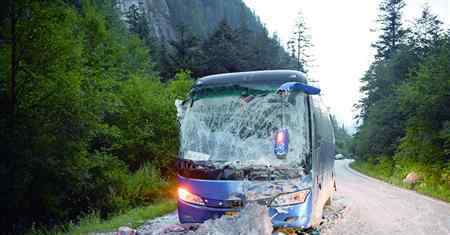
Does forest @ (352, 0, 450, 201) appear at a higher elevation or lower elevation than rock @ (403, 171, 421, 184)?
higher

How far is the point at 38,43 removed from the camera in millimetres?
12133

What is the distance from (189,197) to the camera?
5.68 metres

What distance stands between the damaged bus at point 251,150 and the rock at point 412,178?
13847mm

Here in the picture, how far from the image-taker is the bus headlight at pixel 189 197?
5.54m

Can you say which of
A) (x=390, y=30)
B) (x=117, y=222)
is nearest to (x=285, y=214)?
(x=117, y=222)

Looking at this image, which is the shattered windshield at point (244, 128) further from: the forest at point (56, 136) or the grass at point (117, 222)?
the forest at point (56, 136)

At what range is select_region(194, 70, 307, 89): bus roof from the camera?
5.89 metres

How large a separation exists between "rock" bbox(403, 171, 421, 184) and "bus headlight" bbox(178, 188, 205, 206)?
15.2 meters

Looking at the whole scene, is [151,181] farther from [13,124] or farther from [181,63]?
[181,63]

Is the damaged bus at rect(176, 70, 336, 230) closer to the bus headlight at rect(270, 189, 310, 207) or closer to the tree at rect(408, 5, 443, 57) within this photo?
the bus headlight at rect(270, 189, 310, 207)

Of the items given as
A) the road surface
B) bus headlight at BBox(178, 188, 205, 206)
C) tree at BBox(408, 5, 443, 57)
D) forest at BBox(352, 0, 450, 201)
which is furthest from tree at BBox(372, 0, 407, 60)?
bus headlight at BBox(178, 188, 205, 206)

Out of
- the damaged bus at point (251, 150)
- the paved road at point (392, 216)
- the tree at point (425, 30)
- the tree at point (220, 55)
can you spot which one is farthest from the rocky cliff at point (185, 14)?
the damaged bus at point (251, 150)

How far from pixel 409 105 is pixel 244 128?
18251 millimetres

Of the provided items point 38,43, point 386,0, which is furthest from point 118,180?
point 386,0
